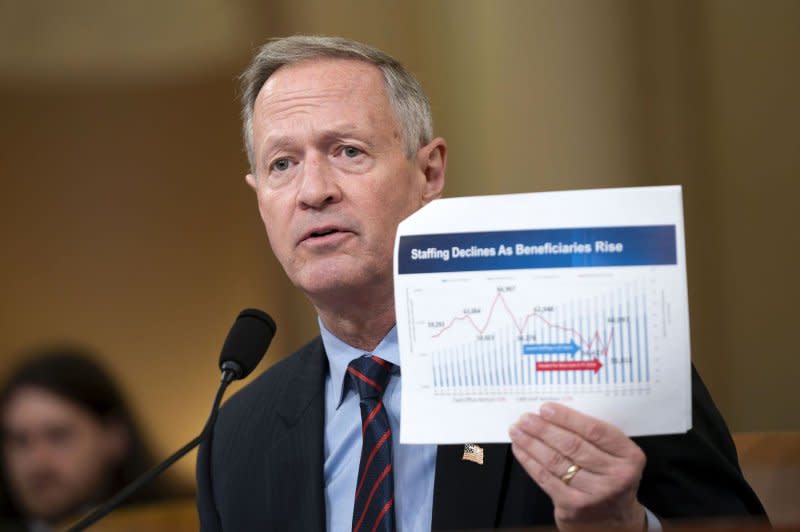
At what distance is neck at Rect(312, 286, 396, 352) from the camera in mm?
2021

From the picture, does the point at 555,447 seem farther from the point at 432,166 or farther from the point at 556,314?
the point at 432,166

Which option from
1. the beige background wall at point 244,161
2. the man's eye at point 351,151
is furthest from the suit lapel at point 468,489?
the beige background wall at point 244,161

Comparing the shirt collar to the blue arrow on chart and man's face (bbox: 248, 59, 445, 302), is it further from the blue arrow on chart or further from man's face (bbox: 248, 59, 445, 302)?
the blue arrow on chart

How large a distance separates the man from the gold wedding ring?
0.84 ft

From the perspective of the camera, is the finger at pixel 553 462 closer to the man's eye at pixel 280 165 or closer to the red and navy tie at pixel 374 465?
the red and navy tie at pixel 374 465

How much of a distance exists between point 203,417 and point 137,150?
116 cm

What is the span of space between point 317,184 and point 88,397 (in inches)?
86.1

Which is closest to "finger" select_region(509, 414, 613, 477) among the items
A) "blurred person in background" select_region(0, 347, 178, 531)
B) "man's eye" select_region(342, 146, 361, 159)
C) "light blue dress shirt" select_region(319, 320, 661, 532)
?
"light blue dress shirt" select_region(319, 320, 661, 532)

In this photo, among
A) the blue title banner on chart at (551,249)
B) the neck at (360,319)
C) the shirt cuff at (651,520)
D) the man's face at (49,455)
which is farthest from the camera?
the man's face at (49,455)

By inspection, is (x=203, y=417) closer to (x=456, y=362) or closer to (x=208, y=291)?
(x=208, y=291)

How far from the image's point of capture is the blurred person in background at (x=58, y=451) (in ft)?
11.7

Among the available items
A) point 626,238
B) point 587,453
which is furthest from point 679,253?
point 587,453

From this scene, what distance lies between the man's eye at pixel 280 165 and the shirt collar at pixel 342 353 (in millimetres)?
341

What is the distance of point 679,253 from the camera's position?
134 cm
